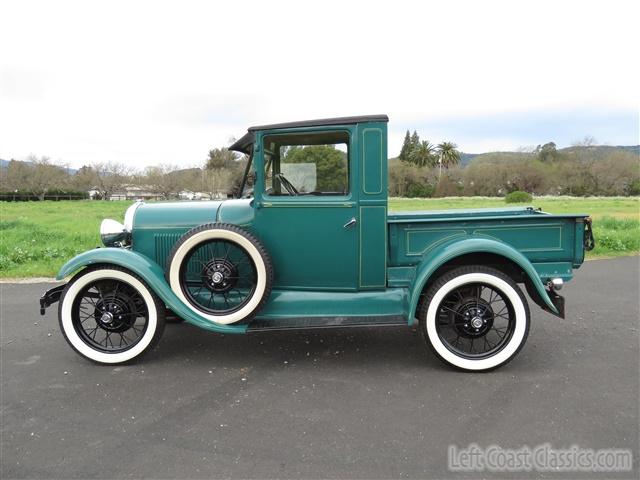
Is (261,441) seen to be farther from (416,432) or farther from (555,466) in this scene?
(555,466)

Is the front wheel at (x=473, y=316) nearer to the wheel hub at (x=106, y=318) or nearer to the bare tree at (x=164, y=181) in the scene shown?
the wheel hub at (x=106, y=318)

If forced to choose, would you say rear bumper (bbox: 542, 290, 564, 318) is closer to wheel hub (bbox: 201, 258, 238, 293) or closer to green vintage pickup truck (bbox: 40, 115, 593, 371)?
green vintage pickup truck (bbox: 40, 115, 593, 371)

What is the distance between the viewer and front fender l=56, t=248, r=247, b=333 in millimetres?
3248

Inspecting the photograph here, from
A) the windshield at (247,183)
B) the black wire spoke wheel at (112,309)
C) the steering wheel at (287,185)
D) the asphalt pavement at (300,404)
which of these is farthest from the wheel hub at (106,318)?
the steering wheel at (287,185)

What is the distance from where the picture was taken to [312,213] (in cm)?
338

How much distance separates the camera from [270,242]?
346 centimetres

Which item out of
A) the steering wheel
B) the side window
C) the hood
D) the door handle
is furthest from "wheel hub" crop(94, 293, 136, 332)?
the door handle

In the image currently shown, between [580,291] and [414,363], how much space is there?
140 inches

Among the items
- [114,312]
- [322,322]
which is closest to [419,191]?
[322,322]

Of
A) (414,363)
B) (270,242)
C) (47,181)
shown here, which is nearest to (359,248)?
(270,242)

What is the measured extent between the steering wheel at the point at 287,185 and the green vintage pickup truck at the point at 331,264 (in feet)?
0.04

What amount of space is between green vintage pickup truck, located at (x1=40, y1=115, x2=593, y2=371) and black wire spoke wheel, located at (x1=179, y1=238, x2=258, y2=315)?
0.01 m

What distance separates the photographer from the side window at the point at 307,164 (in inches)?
136

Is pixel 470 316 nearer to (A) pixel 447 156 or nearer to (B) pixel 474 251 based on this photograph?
(B) pixel 474 251
